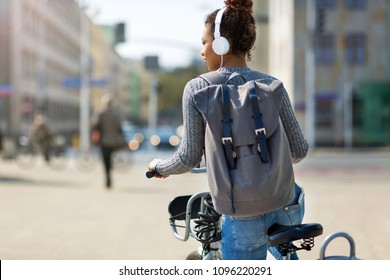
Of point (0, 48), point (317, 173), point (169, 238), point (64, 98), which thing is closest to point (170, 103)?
point (64, 98)

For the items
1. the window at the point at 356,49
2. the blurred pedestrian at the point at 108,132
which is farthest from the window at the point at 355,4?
the blurred pedestrian at the point at 108,132

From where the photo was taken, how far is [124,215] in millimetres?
9320

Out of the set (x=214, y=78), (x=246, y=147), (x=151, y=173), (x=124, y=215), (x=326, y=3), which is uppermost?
(x=326, y=3)

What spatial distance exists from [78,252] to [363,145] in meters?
29.8

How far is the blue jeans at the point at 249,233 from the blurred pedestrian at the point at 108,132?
401 inches

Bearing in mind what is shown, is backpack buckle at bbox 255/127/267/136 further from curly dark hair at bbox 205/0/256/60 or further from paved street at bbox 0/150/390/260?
paved street at bbox 0/150/390/260

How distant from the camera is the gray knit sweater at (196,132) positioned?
2.69 meters

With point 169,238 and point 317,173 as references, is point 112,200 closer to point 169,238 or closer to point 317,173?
point 169,238

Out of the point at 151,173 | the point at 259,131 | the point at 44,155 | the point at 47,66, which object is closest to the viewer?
the point at 259,131

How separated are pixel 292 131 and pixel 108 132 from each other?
10347 millimetres

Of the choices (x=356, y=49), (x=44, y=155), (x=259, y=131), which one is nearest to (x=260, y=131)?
(x=259, y=131)

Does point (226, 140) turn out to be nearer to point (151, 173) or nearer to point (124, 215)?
point (151, 173)

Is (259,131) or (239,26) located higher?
Result: (239,26)

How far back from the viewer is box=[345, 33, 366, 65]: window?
37438 mm
